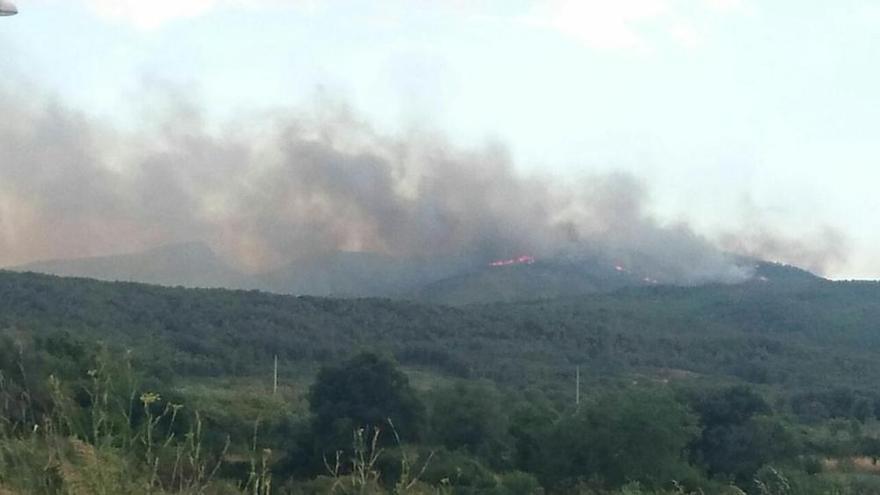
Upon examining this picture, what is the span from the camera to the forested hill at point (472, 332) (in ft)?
202

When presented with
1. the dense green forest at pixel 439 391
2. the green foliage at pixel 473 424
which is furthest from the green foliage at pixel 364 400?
the green foliage at pixel 473 424

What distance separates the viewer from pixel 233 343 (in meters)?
63.8

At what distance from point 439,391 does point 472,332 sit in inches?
1777

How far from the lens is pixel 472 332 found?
79.9m

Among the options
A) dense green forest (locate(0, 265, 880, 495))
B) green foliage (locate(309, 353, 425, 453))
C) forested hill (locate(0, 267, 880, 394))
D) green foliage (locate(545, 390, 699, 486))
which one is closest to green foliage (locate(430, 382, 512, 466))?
dense green forest (locate(0, 265, 880, 495))

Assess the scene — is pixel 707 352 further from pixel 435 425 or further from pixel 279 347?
pixel 435 425

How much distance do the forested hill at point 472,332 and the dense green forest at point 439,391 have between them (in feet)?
0.89

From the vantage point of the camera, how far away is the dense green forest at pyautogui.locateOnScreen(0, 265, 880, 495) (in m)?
7.38

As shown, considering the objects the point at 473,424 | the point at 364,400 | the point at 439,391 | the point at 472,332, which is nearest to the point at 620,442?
the point at 473,424

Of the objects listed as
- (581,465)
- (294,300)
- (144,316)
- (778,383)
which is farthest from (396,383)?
(294,300)

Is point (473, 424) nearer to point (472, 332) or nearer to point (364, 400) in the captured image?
point (364, 400)

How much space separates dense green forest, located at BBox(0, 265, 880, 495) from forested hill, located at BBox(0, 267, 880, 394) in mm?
271

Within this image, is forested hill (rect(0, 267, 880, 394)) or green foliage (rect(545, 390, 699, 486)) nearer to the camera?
green foliage (rect(545, 390, 699, 486))

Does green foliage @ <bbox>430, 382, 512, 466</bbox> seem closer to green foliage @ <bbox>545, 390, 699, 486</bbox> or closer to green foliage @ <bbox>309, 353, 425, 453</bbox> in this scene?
green foliage @ <bbox>309, 353, 425, 453</bbox>
